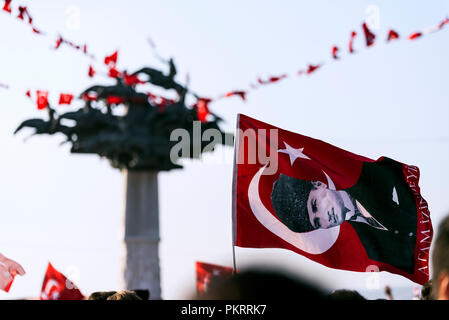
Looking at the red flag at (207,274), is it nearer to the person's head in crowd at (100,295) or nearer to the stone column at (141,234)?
the person's head in crowd at (100,295)

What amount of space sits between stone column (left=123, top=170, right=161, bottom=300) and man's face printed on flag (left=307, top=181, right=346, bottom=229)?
2569 cm

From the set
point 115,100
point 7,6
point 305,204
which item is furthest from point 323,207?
point 115,100

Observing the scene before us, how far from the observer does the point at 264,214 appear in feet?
24.5

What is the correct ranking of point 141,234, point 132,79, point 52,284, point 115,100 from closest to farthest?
point 52,284 → point 132,79 → point 115,100 → point 141,234

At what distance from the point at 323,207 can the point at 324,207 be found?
0.01 meters

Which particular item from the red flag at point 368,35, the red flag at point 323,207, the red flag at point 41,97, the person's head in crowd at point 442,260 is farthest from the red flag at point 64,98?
the person's head in crowd at point 442,260

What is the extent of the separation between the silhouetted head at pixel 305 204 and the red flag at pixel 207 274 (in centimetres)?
909

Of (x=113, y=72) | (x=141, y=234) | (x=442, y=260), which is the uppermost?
(x=113, y=72)

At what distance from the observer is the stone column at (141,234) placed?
108 feet

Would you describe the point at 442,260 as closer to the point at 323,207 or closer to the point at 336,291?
the point at 336,291

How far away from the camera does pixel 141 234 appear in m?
33.1
